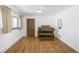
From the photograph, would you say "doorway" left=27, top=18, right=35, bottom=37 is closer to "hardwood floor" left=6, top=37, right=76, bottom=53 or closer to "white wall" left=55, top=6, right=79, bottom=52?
"hardwood floor" left=6, top=37, right=76, bottom=53

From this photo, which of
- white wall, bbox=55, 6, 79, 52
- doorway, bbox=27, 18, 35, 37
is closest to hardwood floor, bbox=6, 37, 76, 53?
white wall, bbox=55, 6, 79, 52

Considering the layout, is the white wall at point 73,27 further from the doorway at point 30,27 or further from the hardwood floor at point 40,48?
the doorway at point 30,27

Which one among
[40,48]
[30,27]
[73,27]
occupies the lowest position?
[40,48]

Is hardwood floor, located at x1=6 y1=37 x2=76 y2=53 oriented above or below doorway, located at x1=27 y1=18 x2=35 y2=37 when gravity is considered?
below

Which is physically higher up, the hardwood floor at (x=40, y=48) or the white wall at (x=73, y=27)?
the white wall at (x=73, y=27)

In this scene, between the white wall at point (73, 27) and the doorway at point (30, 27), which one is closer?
the white wall at point (73, 27)

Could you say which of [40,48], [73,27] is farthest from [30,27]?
[73,27]

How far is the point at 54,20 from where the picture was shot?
9.63 meters

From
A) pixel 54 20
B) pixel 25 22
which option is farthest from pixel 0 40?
pixel 54 20

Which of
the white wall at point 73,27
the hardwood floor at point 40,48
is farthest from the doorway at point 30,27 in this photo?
the white wall at point 73,27

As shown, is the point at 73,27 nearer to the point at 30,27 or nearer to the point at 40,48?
the point at 40,48
